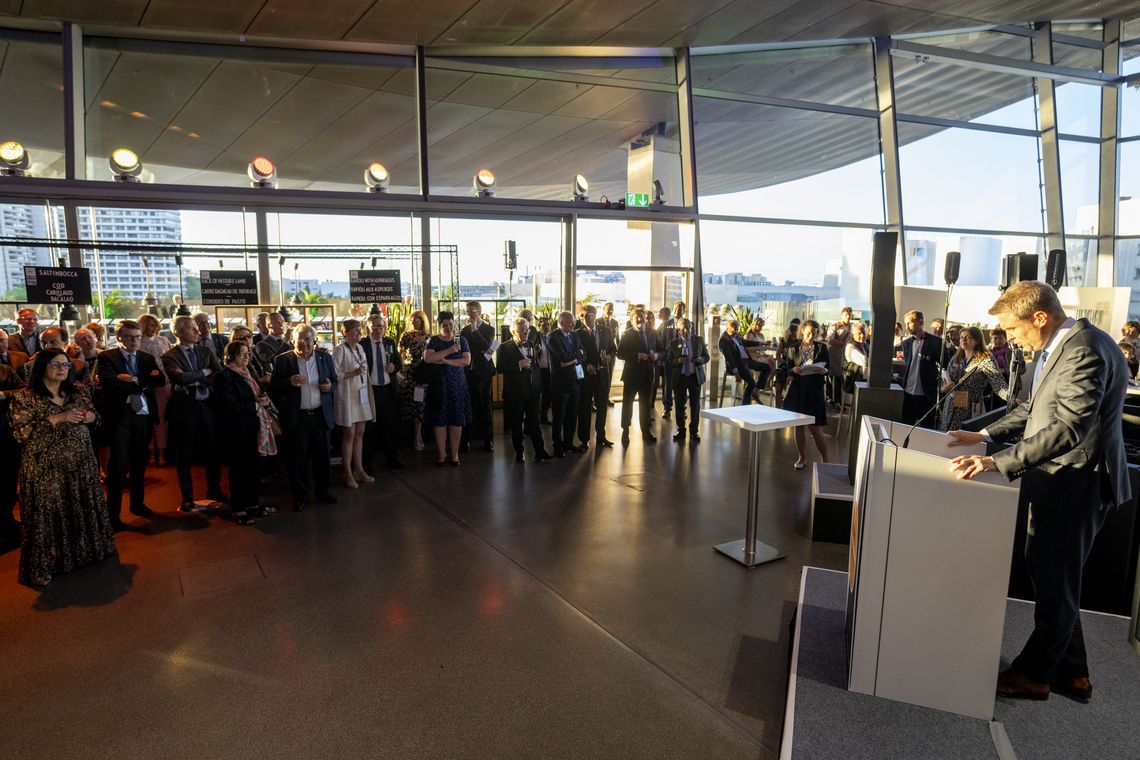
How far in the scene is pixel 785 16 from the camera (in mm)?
8344

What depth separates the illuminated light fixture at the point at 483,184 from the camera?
29.8ft

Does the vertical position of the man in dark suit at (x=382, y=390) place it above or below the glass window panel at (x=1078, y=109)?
below

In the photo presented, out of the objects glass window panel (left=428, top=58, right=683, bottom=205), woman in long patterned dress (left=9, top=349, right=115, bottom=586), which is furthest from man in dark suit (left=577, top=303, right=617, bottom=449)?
woman in long patterned dress (left=9, top=349, right=115, bottom=586)

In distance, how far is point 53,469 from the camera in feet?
12.3

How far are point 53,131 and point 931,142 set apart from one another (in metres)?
12.8

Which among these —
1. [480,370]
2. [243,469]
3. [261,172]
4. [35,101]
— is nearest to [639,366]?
[480,370]

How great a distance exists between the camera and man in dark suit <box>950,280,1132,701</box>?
2180 millimetres

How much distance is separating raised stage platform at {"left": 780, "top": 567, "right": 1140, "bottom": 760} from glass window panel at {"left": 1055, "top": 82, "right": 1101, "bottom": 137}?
501 inches

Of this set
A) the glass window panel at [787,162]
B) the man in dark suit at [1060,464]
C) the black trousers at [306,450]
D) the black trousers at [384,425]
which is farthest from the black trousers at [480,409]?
the man in dark suit at [1060,464]

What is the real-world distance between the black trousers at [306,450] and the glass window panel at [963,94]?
427 inches

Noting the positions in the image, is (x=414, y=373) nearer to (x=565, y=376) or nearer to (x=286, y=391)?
(x=565, y=376)

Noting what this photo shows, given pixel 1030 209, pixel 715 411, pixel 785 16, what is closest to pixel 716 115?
pixel 785 16

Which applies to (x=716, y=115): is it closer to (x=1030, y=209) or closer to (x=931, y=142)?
(x=931, y=142)

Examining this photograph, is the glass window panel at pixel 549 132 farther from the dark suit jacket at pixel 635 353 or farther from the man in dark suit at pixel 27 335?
the man in dark suit at pixel 27 335
